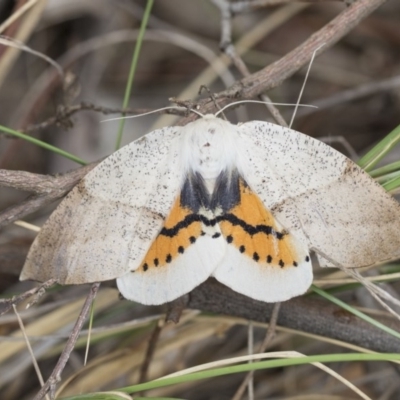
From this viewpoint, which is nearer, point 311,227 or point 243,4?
point 311,227

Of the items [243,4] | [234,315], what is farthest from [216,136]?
[243,4]

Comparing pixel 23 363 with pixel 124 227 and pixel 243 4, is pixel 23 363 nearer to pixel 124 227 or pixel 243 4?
pixel 124 227

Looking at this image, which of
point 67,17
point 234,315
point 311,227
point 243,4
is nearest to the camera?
point 311,227

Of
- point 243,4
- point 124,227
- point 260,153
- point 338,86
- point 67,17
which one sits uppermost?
point 67,17

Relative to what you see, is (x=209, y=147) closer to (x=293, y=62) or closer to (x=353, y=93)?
(x=293, y=62)

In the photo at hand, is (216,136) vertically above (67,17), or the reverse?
(67,17)

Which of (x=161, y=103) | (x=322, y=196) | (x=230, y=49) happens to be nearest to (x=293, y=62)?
(x=230, y=49)

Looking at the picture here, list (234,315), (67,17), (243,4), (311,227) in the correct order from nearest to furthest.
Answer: (311,227) < (234,315) < (243,4) < (67,17)
